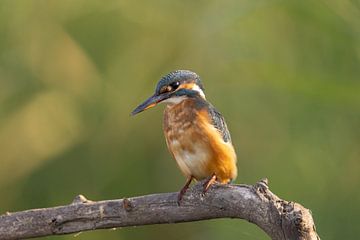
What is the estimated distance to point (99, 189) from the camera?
14.2 ft

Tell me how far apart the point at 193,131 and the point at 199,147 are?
46 millimetres

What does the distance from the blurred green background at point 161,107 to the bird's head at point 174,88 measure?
2.75 ft

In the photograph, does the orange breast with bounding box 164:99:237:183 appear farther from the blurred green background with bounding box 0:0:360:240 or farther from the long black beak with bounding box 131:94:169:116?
the blurred green background with bounding box 0:0:360:240

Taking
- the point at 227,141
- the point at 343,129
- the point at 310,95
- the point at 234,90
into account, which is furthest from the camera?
the point at 234,90

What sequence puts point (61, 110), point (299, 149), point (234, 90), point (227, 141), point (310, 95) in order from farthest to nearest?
point (61, 110), point (234, 90), point (299, 149), point (310, 95), point (227, 141)

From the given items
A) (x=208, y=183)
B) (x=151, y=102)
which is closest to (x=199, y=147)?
(x=151, y=102)

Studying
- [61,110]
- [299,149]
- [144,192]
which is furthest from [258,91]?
[61,110]

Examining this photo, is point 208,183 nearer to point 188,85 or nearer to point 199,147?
point 199,147

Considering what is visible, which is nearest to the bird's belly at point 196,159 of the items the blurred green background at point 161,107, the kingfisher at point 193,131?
the kingfisher at point 193,131

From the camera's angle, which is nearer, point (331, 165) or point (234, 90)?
point (331, 165)

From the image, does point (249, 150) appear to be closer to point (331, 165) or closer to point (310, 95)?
point (331, 165)

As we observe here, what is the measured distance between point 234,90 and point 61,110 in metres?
0.85

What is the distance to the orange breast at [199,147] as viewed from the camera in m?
2.52

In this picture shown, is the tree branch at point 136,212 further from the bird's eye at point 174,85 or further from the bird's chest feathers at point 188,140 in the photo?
the bird's eye at point 174,85
